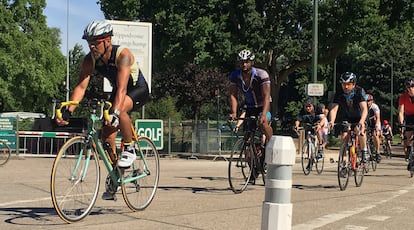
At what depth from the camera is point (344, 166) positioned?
9.31 metres

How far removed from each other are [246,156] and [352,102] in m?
2.49

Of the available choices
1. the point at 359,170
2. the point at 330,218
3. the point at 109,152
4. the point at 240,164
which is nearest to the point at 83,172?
the point at 109,152

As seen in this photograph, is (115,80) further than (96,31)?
Yes

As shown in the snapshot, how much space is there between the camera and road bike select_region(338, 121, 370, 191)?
925cm

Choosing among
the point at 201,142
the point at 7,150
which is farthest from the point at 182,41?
the point at 7,150

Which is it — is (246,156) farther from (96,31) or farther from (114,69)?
(96,31)

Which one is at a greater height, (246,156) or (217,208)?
(246,156)

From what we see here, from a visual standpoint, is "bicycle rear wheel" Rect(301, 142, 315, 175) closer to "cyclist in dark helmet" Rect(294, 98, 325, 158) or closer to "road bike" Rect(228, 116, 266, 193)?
"cyclist in dark helmet" Rect(294, 98, 325, 158)

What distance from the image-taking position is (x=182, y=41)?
82.6 feet

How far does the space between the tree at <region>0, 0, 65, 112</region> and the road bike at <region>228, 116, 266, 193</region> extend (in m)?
36.2

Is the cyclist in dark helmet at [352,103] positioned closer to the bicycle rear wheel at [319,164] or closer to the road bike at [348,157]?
the road bike at [348,157]

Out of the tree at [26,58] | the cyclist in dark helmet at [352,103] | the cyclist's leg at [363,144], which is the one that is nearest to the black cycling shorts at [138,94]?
the cyclist in dark helmet at [352,103]

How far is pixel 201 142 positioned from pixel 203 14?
745 centimetres

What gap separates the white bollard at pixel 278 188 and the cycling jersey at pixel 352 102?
20.8ft
